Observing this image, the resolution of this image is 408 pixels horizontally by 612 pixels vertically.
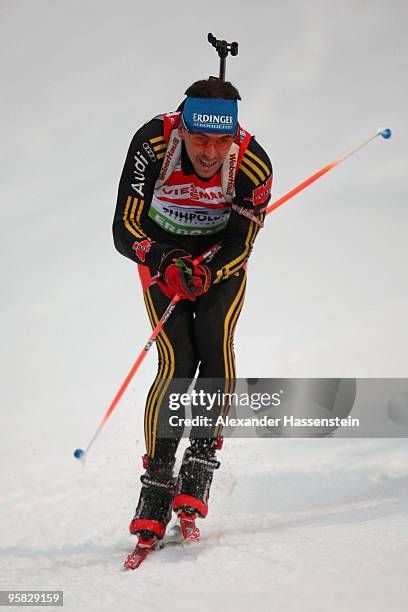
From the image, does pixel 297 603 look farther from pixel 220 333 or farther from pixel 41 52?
pixel 41 52

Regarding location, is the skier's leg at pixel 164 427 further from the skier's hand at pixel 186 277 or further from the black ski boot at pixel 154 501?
the skier's hand at pixel 186 277

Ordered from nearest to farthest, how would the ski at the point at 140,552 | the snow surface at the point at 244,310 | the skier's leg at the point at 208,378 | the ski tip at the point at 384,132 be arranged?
the snow surface at the point at 244,310 < the ski at the point at 140,552 < the skier's leg at the point at 208,378 < the ski tip at the point at 384,132

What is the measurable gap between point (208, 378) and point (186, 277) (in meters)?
0.38

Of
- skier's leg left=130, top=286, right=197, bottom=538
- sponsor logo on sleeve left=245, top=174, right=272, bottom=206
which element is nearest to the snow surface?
skier's leg left=130, top=286, right=197, bottom=538

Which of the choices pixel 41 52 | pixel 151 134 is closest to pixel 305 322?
pixel 151 134

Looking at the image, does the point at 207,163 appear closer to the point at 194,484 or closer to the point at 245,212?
the point at 245,212

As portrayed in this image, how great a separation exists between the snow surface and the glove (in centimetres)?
86

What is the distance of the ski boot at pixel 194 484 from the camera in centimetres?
288

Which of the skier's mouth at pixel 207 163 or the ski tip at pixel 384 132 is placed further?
the ski tip at pixel 384 132

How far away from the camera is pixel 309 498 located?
3305mm

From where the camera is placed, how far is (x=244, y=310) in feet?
20.1

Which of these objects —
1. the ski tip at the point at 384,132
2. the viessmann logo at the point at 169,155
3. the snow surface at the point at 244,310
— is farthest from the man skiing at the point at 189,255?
the ski tip at the point at 384,132

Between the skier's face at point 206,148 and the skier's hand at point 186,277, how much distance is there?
0.34m

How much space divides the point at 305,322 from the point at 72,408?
181 centimetres
